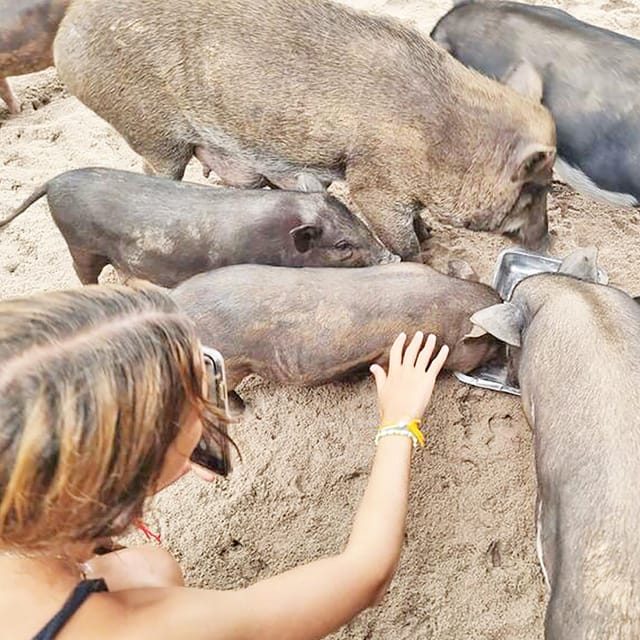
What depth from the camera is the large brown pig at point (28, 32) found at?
10.4 feet

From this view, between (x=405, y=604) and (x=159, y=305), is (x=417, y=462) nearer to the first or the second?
(x=405, y=604)

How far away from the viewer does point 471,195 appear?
304 centimetres

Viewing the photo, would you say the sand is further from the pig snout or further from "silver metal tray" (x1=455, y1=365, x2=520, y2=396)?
the pig snout

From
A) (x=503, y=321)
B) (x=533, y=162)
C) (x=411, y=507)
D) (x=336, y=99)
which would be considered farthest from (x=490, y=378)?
(x=336, y=99)

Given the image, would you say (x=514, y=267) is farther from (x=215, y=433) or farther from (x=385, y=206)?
(x=215, y=433)

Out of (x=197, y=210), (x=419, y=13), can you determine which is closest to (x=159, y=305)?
(x=197, y=210)

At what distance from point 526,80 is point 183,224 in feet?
4.63

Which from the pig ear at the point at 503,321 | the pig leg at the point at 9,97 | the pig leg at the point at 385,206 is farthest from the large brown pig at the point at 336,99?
the pig leg at the point at 9,97

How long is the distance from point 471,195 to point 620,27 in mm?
1774

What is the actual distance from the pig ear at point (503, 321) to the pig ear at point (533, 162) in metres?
0.66

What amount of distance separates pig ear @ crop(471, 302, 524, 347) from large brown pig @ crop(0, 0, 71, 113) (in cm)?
193

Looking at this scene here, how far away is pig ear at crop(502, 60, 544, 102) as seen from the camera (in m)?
3.20

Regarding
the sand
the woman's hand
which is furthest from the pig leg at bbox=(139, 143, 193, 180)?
the woman's hand

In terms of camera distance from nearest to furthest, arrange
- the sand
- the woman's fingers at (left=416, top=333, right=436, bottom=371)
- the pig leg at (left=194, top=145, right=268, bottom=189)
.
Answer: the woman's fingers at (left=416, top=333, right=436, bottom=371) → the sand → the pig leg at (left=194, top=145, right=268, bottom=189)
